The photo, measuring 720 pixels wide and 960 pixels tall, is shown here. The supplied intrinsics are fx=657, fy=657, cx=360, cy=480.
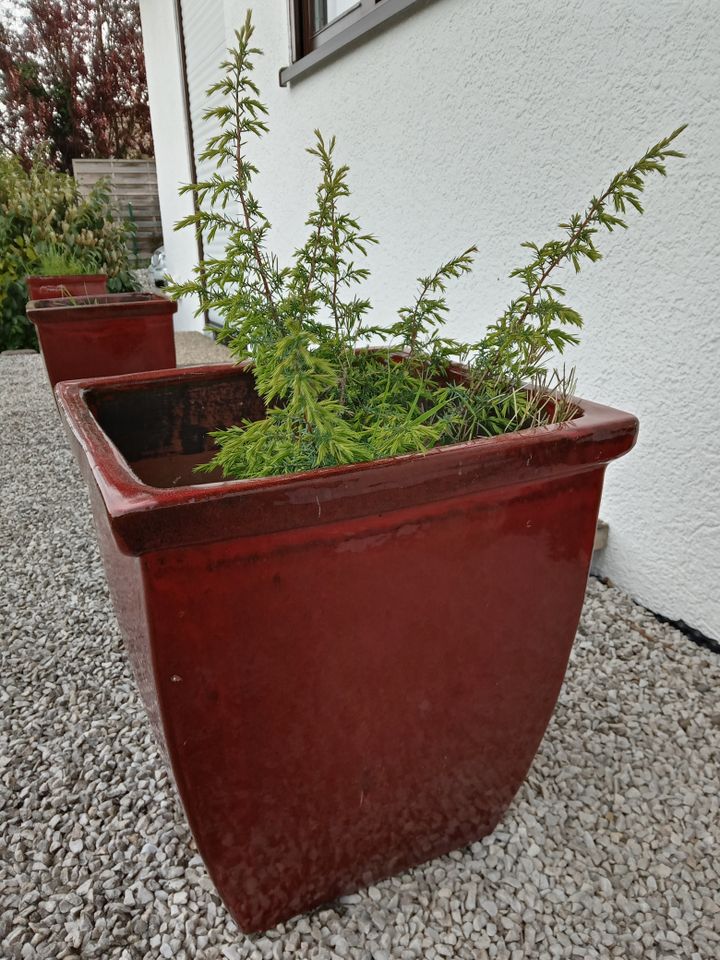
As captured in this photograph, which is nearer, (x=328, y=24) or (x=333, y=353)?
(x=333, y=353)

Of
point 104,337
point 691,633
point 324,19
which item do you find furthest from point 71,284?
point 691,633

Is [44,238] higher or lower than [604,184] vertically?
lower

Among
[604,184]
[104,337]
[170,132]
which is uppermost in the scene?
[170,132]

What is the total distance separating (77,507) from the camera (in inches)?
106

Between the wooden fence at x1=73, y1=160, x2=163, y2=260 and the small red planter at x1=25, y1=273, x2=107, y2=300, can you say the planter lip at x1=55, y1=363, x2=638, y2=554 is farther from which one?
the wooden fence at x1=73, y1=160, x2=163, y2=260

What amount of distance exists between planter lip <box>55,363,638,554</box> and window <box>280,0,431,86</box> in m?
2.11

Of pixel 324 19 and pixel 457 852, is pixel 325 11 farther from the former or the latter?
pixel 457 852

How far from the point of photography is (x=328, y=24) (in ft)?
10.1

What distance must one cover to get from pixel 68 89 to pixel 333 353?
15.0 metres

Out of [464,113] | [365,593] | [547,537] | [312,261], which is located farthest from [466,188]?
[365,593]

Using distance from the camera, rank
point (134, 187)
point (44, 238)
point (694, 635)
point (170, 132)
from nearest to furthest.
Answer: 1. point (694, 635)
2. point (44, 238)
3. point (170, 132)
4. point (134, 187)

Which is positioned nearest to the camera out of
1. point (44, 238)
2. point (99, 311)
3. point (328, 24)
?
point (99, 311)

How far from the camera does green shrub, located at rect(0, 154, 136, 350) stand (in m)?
5.98

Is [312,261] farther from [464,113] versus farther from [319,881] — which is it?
[464,113]
